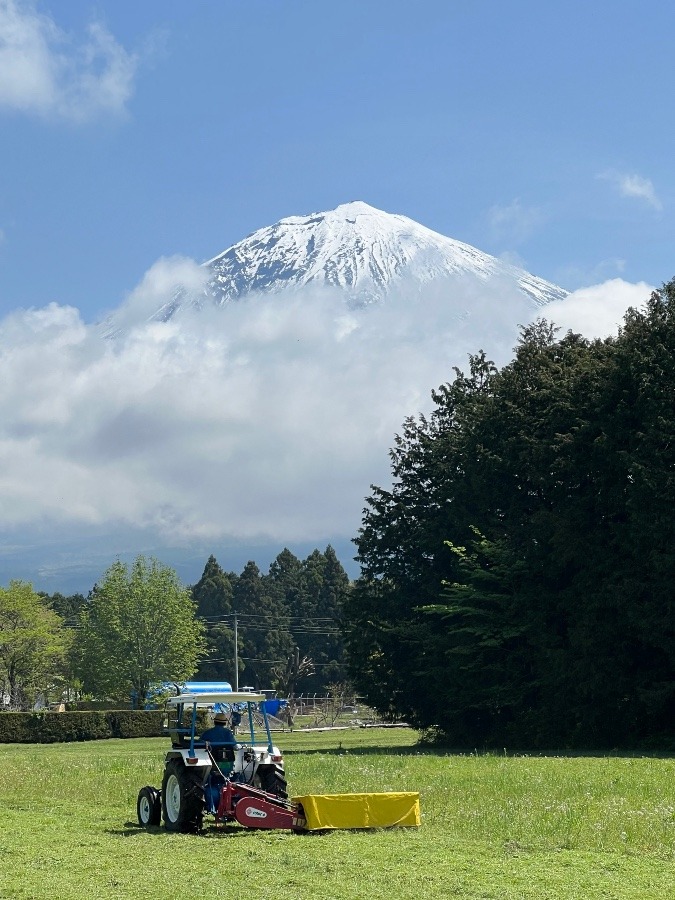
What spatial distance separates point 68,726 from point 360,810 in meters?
50.2

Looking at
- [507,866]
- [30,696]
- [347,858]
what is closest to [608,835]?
[507,866]

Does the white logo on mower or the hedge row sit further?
the hedge row

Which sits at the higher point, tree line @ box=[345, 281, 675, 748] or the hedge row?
tree line @ box=[345, 281, 675, 748]

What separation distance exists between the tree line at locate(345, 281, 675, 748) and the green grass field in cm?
1682

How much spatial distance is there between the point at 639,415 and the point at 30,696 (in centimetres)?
6658

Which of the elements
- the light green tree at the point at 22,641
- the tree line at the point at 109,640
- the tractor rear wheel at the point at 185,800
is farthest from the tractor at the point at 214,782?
the light green tree at the point at 22,641

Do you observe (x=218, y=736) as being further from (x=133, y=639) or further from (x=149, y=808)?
(x=133, y=639)

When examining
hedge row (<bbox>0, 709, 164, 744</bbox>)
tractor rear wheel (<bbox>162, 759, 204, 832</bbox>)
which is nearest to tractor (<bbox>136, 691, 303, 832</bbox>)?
tractor rear wheel (<bbox>162, 759, 204, 832</bbox>)

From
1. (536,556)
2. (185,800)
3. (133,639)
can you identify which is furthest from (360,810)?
(133,639)

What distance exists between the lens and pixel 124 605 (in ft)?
281

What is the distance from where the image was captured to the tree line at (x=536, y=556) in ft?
134

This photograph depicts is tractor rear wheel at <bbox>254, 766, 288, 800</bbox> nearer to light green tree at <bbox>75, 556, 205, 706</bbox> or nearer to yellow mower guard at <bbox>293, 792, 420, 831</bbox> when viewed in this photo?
yellow mower guard at <bbox>293, 792, 420, 831</bbox>

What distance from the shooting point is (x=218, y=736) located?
60.8ft

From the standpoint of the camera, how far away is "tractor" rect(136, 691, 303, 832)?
16.9 m
